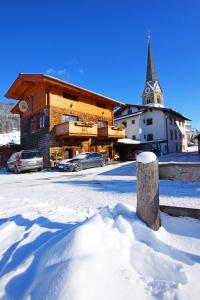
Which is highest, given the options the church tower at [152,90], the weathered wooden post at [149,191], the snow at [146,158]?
the church tower at [152,90]

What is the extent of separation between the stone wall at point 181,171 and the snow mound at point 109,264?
0.71 meters

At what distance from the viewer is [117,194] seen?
6.95 meters

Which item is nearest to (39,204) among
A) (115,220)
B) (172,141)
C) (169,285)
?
(115,220)

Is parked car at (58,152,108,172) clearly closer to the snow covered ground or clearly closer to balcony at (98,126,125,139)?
balcony at (98,126,125,139)

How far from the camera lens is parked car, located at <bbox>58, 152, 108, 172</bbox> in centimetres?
1673

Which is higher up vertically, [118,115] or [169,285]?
[118,115]

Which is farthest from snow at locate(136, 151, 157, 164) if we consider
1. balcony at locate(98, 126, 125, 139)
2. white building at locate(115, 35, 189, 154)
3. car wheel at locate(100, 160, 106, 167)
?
white building at locate(115, 35, 189, 154)

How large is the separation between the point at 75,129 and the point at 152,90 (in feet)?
131

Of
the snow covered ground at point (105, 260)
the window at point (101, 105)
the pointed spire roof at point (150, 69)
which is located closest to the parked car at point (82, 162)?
the window at point (101, 105)

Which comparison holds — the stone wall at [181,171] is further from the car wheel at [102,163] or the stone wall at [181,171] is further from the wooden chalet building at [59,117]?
the car wheel at [102,163]

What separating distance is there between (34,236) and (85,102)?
2147 centimetres

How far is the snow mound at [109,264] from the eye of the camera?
1.82 meters

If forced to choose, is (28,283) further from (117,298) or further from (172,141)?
(172,141)

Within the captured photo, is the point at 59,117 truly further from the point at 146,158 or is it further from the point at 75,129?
the point at 146,158
